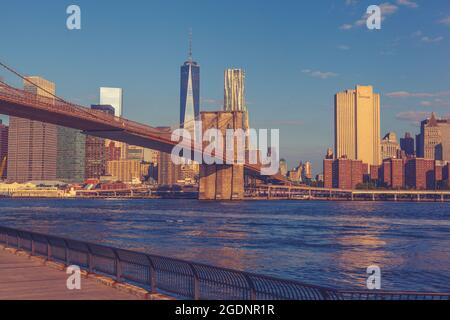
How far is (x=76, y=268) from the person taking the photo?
13.9 m

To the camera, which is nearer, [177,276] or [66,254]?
[177,276]

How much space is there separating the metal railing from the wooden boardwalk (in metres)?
0.65

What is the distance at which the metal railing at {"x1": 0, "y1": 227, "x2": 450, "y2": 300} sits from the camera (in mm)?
10180

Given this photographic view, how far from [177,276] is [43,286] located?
2.78m

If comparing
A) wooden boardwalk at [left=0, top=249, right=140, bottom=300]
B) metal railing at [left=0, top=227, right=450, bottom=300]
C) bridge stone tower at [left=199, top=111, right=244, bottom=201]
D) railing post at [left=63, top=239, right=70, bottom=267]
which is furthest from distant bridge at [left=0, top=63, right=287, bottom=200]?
wooden boardwalk at [left=0, top=249, right=140, bottom=300]

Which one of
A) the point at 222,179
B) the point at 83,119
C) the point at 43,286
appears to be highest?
the point at 83,119

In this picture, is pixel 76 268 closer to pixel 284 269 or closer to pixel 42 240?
pixel 42 240

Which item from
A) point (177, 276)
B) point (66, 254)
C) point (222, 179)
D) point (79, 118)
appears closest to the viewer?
point (177, 276)

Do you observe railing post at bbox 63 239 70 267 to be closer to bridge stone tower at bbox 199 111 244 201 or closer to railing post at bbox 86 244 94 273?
railing post at bbox 86 244 94 273

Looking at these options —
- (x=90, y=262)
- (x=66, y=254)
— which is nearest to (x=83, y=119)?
(x=66, y=254)

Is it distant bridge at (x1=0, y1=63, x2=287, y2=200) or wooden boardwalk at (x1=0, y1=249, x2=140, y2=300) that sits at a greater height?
distant bridge at (x1=0, y1=63, x2=287, y2=200)

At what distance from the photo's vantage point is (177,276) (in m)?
12.4

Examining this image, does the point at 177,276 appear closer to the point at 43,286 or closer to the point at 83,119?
the point at 43,286

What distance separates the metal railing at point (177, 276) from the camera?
33.4 feet
